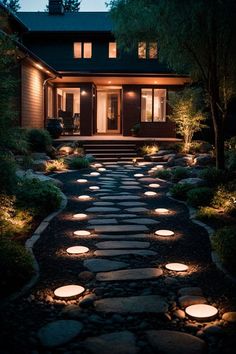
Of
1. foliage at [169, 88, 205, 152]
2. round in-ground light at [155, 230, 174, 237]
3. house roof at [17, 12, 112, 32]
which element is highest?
house roof at [17, 12, 112, 32]

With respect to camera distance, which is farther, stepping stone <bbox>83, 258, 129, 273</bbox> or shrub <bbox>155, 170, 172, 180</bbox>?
shrub <bbox>155, 170, 172, 180</bbox>

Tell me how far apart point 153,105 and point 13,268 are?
1826 cm

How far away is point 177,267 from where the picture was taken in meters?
4.14

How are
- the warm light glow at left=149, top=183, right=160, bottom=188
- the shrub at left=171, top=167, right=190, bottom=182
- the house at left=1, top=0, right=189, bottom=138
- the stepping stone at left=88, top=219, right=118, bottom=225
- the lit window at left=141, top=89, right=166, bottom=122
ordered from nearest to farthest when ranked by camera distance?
the stepping stone at left=88, top=219, right=118, bottom=225
the warm light glow at left=149, top=183, right=160, bottom=188
the shrub at left=171, top=167, right=190, bottom=182
the house at left=1, top=0, right=189, bottom=138
the lit window at left=141, top=89, right=166, bottom=122

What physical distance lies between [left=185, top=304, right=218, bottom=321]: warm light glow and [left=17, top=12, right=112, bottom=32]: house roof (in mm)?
19458

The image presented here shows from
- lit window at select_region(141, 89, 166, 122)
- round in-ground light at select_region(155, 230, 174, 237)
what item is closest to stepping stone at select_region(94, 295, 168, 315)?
round in-ground light at select_region(155, 230, 174, 237)

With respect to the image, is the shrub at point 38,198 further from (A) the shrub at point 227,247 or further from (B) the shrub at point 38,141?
(B) the shrub at point 38,141

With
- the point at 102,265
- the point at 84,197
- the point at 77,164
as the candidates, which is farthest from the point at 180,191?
the point at 77,164

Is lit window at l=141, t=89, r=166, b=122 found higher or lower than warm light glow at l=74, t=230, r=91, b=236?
higher

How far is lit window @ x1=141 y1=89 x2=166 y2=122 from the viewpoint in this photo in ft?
69.0

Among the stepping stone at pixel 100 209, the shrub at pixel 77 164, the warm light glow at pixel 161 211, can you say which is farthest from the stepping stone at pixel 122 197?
the shrub at pixel 77 164

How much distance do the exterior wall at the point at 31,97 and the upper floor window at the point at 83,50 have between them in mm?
3573

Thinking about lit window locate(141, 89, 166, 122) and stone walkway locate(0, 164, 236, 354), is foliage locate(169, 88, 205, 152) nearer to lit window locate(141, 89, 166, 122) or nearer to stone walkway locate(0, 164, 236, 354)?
lit window locate(141, 89, 166, 122)

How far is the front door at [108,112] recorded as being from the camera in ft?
76.9
